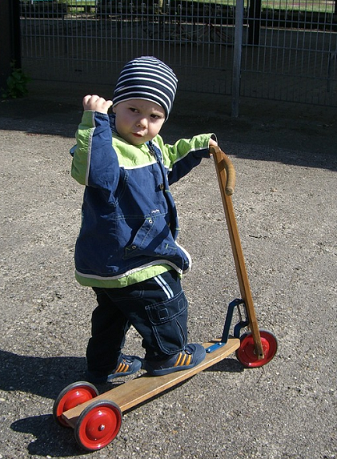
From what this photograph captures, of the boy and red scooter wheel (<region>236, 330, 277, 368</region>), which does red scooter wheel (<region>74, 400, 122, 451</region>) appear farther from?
red scooter wheel (<region>236, 330, 277, 368</region>)

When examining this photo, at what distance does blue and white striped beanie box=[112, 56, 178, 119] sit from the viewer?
8.23ft

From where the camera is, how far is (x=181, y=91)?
9.71 m

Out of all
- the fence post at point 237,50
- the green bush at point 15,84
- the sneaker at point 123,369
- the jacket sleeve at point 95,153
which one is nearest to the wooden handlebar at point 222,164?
the jacket sleeve at point 95,153

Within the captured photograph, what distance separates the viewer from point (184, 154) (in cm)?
280

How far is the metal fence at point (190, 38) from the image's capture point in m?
8.61

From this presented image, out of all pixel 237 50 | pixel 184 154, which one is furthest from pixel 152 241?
pixel 237 50

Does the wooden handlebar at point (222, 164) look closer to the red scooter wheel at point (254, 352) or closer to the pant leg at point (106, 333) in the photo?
the pant leg at point (106, 333)

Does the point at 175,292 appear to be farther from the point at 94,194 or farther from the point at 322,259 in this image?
the point at 322,259

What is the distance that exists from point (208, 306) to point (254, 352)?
0.60m

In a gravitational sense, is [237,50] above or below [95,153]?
below

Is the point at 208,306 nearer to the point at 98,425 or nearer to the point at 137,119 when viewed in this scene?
the point at 98,425

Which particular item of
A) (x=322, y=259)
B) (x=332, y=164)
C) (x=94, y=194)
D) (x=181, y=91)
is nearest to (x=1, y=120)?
(x=181, y=91)

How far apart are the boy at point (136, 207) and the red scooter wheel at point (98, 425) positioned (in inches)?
11.9

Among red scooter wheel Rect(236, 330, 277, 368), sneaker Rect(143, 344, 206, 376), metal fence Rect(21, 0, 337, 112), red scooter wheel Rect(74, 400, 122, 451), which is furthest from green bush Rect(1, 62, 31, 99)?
red scooter wheel Rect(74, 400, 122, 451)
